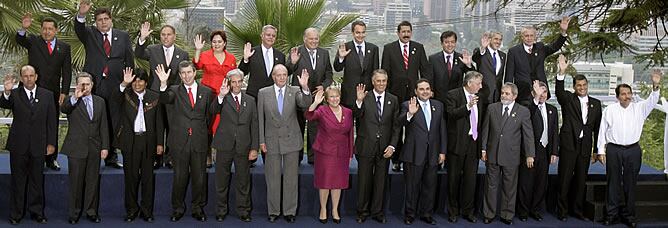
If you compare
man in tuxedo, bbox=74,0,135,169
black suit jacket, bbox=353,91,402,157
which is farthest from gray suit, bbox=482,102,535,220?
man in tuxedo, bbox=74,0,135,169

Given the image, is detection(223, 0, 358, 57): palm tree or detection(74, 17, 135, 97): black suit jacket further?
detection(223, 0, 358, 57): palm tree

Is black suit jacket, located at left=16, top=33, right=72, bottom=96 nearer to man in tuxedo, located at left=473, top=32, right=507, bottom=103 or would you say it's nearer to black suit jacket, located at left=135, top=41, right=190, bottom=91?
black suit jacket, located at left=135, top=41, right=190, bottom=91

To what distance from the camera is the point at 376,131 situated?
7.68m

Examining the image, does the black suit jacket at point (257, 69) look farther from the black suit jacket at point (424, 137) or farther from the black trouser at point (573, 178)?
the black trouser at point (573, 178)

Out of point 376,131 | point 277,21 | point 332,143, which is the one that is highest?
point 277,21

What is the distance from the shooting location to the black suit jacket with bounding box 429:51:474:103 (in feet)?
26.9

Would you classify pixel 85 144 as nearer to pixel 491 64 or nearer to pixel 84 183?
pixel 84 183

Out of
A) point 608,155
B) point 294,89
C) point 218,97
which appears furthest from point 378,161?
point 608,155

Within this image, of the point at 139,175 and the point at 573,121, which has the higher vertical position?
the point at 573,121

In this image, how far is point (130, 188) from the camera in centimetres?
761

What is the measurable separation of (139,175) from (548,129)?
359 centimetres

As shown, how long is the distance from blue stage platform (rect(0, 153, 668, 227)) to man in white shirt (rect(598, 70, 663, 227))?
321mm

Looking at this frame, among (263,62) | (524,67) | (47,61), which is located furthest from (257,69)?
(524,67)

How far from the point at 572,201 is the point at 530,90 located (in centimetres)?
108
